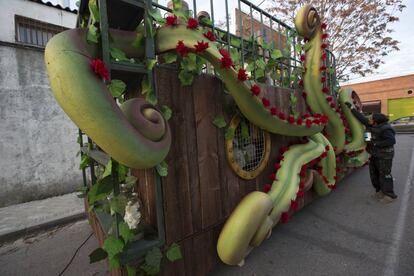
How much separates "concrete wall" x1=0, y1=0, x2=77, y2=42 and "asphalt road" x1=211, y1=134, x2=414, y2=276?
663 cm

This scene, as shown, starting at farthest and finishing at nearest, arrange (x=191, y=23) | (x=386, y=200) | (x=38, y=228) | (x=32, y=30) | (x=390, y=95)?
(x=390, y=95) < (x=32, y=30) < (x=386, y=200) < (x=38, y=228) < (x=191, y=23)

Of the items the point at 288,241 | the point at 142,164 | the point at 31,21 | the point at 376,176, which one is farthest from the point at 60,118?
the point at 376,176

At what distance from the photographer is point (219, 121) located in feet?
8.29

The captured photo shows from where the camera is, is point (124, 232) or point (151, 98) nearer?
point (124, 232)

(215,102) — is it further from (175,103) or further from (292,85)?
(292,85)

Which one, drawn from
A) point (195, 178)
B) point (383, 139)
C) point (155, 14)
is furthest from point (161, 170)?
point (383, 139)

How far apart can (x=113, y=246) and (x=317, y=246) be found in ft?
8.46

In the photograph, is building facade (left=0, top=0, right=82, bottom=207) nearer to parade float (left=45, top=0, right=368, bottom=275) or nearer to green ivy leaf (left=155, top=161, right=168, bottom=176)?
parade float (left=45, top=0, right=368, bottom=275)

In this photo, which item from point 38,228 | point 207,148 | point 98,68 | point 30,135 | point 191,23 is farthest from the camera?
point 30,135

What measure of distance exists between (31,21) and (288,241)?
7.35m

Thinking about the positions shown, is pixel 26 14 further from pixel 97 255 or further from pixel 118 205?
pixel 97 255

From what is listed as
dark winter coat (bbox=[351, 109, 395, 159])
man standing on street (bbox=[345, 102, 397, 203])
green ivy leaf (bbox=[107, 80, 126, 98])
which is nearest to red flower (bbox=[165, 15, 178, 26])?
green ivy leaf (bbox=[107, 80, 126, 98])

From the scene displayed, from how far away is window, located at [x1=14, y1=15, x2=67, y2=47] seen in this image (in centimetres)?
547

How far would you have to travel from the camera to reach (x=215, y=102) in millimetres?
2572
